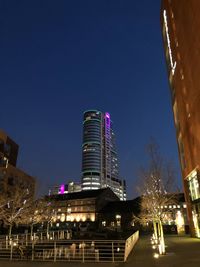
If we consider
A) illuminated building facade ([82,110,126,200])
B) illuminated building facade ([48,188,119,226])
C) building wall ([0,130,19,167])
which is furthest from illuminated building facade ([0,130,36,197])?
illuminated building facade ([82,110,126,200])

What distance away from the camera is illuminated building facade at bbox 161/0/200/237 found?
24.9m

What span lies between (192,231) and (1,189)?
37167 mm

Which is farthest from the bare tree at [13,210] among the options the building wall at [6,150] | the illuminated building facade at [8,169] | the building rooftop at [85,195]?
the building rooftop at [85,195]

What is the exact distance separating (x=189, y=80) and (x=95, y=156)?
501ft

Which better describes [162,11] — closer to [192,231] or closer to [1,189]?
[192,231]

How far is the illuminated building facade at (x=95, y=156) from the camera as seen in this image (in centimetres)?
17039

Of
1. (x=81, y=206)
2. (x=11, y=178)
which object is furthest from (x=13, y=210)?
(x=81, y=206)

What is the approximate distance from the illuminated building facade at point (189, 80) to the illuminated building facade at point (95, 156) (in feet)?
449

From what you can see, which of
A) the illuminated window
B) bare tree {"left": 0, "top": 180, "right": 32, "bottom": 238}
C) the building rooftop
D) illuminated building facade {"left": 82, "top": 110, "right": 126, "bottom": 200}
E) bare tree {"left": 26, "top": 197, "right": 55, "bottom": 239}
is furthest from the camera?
illuminated building facade {"left": 82, "top": 110, "right": 126, "bottom": 200}

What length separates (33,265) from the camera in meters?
14.1

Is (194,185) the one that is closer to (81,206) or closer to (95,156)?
(81,206)

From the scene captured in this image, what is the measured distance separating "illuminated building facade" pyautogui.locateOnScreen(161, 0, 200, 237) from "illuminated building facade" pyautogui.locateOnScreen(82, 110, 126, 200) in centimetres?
13675

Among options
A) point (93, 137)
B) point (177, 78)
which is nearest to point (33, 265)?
point (177, 78)

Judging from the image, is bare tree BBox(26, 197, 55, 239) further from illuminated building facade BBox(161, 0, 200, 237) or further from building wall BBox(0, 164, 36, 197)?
illuminated building facade BBox(161, 0, 200, 237)
